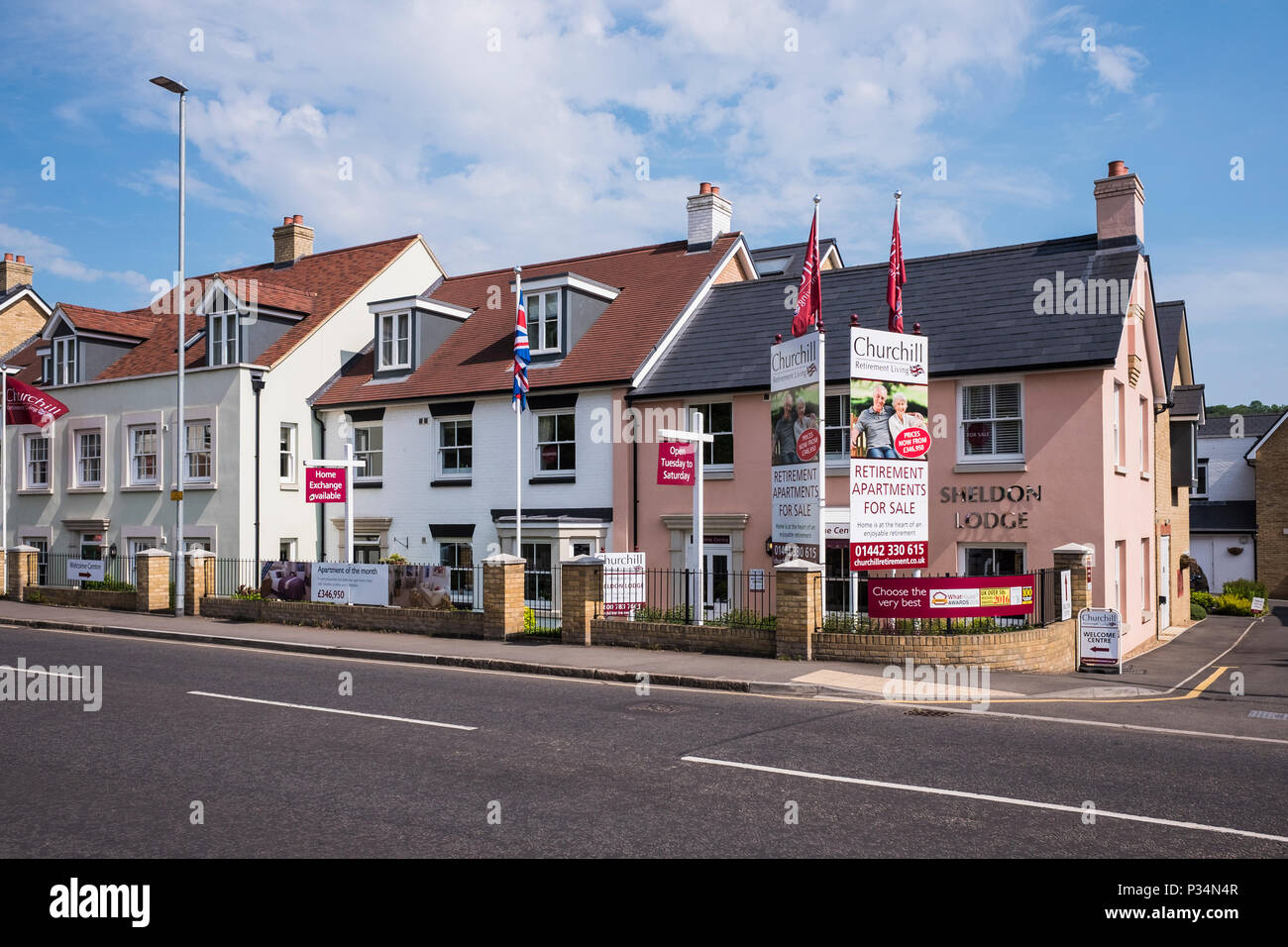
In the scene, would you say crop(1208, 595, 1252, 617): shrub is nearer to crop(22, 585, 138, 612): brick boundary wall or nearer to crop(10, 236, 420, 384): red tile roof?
crop(10, 236, 420, 384): red tile roof

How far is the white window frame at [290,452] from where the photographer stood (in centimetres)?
2956

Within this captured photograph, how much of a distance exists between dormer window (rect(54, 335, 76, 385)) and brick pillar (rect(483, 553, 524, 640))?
22407 mm

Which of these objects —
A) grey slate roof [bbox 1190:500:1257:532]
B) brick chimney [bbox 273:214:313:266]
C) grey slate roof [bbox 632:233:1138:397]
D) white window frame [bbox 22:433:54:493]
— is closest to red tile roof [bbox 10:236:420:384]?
brick chimney [bbox 273:214:313:266]

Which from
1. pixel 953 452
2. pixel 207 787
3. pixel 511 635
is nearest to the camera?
pixel 207 787

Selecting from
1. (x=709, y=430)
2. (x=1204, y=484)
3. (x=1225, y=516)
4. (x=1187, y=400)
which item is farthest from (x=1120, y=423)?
(x=1204, y=484)

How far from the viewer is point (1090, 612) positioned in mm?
17250

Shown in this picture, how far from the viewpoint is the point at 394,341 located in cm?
2984

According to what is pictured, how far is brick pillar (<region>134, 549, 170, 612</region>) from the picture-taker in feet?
82.8

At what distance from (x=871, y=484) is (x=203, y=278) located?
98.0 feet

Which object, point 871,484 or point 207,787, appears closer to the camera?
point 207,787

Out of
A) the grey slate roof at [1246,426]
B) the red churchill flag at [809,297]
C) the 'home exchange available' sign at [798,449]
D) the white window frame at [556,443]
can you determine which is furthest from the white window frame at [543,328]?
the grey slate roof at [1246,426]

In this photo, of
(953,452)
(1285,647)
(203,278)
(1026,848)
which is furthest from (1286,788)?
(203,278)

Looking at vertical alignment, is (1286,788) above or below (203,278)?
below
